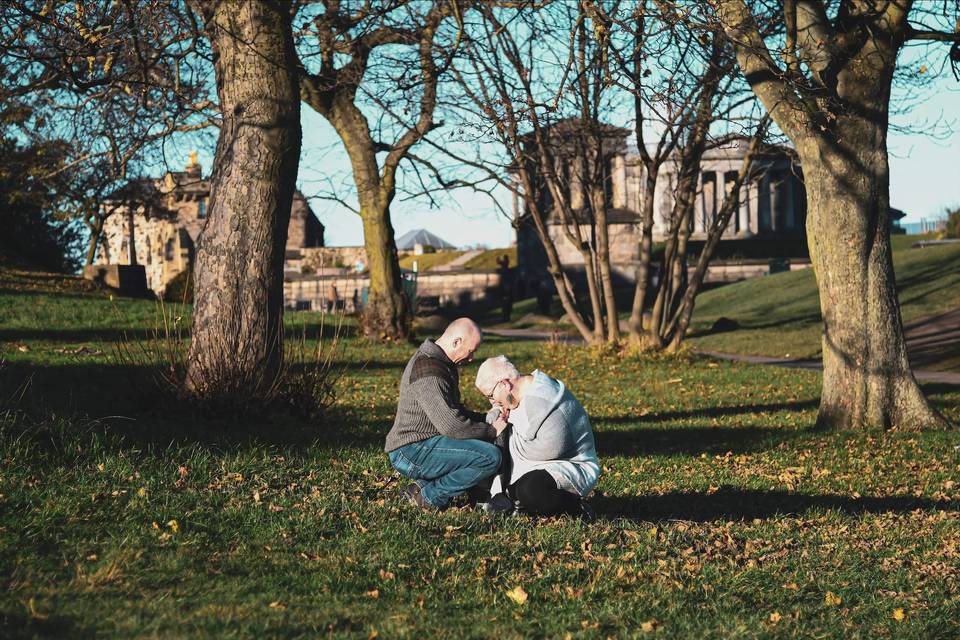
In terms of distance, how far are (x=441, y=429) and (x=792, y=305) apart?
3080 cm

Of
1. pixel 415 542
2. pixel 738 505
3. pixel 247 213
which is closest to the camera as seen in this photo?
pixel 415 542

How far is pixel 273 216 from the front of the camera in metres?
11.0

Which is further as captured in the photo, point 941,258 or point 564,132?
point 941,258

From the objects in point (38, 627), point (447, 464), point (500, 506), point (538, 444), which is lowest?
point (500, 506)

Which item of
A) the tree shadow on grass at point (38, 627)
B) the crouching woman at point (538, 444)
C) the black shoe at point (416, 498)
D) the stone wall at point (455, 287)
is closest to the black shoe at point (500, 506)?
the crouching woman at point (538, 444)

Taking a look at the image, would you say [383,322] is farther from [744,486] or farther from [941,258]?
[941,258]

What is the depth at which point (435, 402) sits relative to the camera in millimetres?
6664

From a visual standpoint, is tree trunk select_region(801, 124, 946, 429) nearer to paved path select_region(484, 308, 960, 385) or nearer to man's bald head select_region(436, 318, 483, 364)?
paved path select_region(484, 308, 960, 385)

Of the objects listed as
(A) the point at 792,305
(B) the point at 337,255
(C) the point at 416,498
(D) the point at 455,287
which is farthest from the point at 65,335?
(B) the point at 337,255

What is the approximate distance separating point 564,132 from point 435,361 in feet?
50.3

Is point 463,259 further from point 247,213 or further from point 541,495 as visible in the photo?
point 541,495

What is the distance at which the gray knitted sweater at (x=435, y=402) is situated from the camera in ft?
21.8

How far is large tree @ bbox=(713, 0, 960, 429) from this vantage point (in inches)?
460

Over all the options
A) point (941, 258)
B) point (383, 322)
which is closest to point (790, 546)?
point (383, 322)
